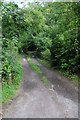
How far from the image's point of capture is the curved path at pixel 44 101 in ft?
10.5

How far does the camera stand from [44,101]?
3875mm

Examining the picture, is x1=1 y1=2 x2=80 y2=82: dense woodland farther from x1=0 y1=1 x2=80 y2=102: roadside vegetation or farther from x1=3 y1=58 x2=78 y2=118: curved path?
x1=3 y1=58 x2=78 y2=118: curved path

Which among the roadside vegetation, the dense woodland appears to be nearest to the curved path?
the roadside vegetation

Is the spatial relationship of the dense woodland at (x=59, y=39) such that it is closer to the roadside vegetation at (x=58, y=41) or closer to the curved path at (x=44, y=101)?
the roadside vegetation at (x=58, y=41)

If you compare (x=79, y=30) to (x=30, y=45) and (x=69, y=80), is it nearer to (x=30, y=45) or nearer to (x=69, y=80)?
(x=69, y=80)

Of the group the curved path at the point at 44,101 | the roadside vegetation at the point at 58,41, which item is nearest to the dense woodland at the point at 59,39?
the roadside vegetation at the point at 58,41

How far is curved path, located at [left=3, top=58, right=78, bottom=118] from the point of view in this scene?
126 inches

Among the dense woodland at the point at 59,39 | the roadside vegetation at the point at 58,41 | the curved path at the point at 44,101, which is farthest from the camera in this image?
the dense woodland at the point at 59,39

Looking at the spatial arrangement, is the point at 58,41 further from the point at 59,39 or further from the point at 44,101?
the point at 44,101

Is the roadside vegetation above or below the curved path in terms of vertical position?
above

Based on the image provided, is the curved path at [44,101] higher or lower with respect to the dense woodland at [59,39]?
lower

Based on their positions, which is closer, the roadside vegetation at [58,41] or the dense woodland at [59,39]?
the roadside vegetation at [58,41]

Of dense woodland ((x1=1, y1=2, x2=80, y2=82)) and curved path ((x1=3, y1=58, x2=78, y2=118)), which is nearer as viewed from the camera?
curved path ((x1=3, y1=58, x2=78, y2=118))

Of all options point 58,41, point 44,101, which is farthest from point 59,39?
point 44,101
